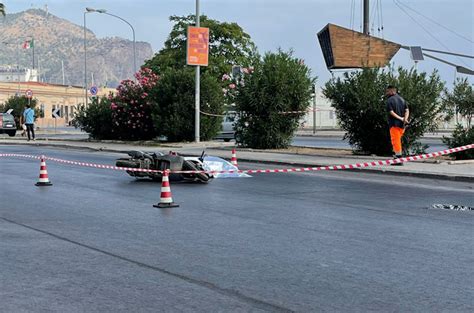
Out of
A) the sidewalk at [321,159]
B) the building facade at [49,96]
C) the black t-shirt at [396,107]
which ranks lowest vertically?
the sidewalk at [321,159]

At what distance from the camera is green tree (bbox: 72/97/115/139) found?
34781 millimetres

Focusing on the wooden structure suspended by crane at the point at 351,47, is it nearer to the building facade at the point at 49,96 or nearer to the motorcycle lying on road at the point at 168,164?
the motorcycle lying on road at the point at 168,164

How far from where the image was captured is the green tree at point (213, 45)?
68869 mm

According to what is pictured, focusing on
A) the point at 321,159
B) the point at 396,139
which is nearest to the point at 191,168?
the point at 396,139

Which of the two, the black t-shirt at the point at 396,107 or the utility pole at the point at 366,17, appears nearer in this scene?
the black t-shirt at the point at 396,107

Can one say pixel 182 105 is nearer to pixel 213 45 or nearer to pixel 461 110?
pixel 461 110

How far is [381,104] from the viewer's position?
830 inches

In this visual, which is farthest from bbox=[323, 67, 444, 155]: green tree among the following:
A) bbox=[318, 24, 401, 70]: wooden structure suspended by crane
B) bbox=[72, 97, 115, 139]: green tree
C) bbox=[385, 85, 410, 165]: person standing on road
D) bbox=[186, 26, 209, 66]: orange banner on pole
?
bbox=[72, 97, 115, 139]: green tree

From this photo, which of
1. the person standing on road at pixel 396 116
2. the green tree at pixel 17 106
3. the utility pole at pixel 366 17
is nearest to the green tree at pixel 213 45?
the green tree at pixel 17 106

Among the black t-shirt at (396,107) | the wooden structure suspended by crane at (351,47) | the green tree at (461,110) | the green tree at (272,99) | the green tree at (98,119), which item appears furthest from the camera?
the green tree at (98,119)

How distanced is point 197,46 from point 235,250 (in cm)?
2372

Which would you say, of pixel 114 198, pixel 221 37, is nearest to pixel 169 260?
pixel 114 198

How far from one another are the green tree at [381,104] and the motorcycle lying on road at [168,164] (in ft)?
25.8

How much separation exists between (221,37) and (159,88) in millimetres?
41152
